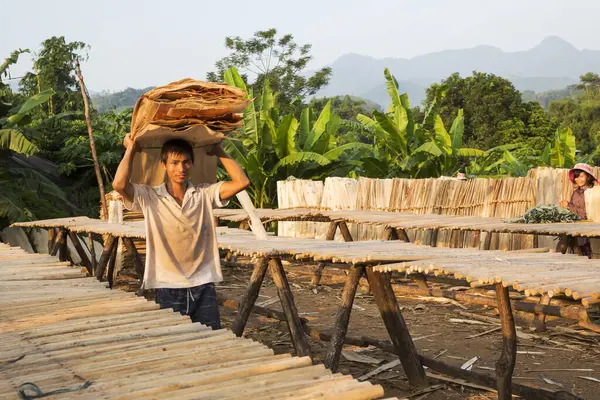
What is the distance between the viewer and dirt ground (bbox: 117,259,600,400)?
5188 millimetres

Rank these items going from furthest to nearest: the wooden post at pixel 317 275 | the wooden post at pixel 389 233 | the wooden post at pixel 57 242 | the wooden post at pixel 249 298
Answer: the wooden post at pixel 57 242 < the wooden post at pixel 317 275 < the wooden post at pixel 389 233 < the wooden post at pixel 249 298

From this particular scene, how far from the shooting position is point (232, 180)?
413 centimetres

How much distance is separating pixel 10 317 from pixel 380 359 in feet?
11.5

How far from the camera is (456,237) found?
1042 cm

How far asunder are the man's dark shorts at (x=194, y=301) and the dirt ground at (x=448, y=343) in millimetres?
1645

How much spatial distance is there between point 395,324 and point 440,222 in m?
2.81

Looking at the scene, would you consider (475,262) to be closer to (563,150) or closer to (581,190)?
(581,190)

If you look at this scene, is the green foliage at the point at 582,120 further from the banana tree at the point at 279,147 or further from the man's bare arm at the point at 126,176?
the man's bare arm at the point at 126,176

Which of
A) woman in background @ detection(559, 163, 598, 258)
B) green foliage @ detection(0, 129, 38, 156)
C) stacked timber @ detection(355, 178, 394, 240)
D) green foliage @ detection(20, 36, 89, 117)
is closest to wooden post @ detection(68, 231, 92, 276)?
green foliage @ detection(0, 129, 38, 156)

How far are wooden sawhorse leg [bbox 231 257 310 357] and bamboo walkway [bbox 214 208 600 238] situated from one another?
2455mm

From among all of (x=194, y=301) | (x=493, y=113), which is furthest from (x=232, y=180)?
(x=493, y=113)

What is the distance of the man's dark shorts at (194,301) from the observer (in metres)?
4.04

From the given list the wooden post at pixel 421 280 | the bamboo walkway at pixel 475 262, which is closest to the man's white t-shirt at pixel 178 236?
the bamboo walkway at pixel 475 262

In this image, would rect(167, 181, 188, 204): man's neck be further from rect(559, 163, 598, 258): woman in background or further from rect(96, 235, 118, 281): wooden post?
rect(559, 163, 598, 258): woman in background
